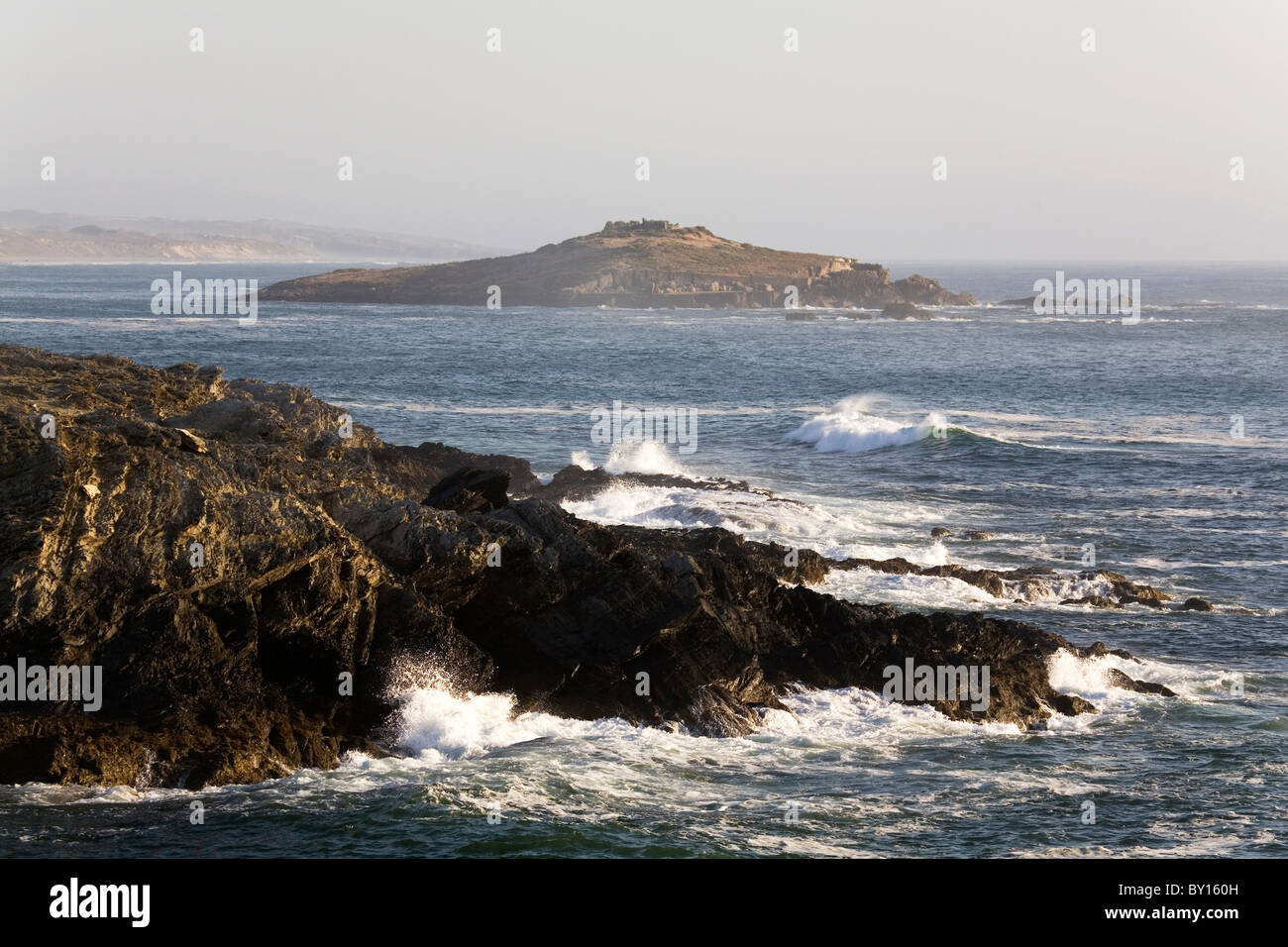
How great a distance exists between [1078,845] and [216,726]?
10315 millimetres

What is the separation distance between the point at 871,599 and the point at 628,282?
131 meters

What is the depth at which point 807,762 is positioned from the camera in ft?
58.7

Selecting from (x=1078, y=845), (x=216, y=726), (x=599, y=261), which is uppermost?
(x=599, y=261)

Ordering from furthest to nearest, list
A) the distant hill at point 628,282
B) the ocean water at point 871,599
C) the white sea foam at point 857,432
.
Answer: the distant hill at point 628,282
the white sea foam at point 857,432
the ocean water at point 871,599

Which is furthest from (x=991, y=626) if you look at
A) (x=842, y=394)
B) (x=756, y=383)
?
(x=756, y=383)

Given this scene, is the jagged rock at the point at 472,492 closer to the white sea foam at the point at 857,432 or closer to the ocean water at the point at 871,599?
the ocean water at the point at 871,599

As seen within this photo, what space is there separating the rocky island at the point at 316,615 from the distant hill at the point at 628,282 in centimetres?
12631

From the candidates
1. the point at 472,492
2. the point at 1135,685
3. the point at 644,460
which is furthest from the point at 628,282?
the point at 1135,685

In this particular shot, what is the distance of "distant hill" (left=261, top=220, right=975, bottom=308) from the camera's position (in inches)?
5846

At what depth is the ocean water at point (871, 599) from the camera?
15.0 metres

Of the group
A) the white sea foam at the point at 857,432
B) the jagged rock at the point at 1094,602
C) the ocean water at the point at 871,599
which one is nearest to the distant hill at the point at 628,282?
the ocean water at the point at 871,599

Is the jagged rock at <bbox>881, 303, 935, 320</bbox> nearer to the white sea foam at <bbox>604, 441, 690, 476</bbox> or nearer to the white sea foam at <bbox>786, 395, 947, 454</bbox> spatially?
the white sea foam at <bbox>786, 395, 947, 454</bbox>

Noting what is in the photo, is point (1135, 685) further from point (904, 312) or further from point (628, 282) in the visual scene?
point (628, 282)
